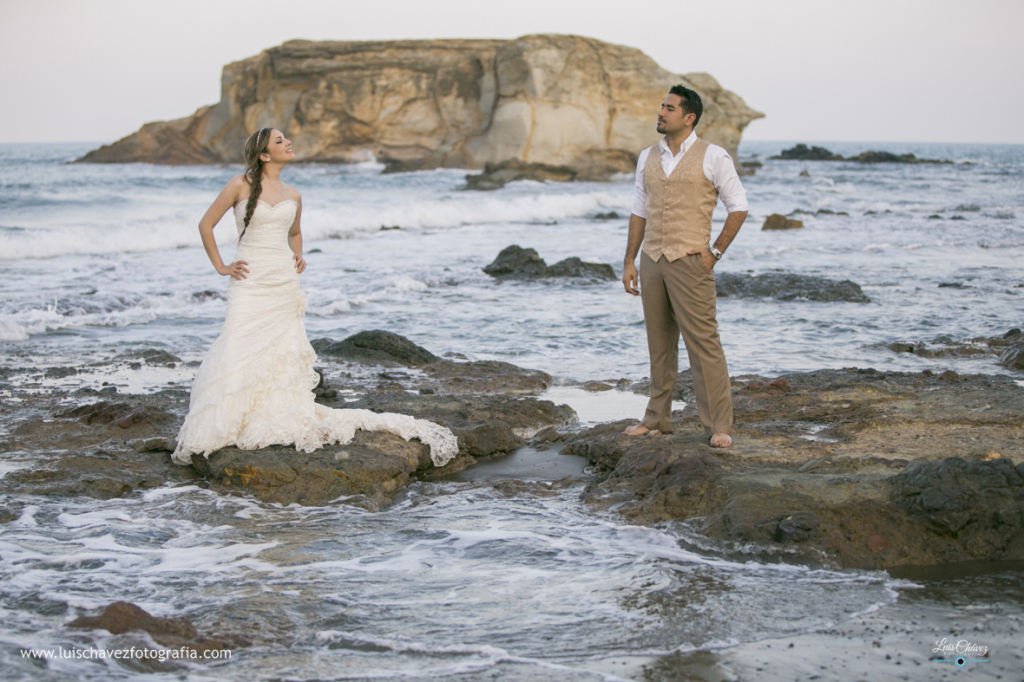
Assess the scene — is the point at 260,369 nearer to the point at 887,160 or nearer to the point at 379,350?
the point at 379,350

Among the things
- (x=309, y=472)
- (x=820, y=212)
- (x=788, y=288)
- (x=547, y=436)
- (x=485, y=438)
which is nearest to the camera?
(x=309, y=472)

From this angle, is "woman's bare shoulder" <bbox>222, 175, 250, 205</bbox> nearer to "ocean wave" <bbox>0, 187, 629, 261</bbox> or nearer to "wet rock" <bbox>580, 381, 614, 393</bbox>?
"wet rock" <bbox>580, 381, 614, 393</bbox>

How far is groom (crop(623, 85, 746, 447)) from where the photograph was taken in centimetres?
456

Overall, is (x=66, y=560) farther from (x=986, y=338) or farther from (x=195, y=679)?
(x=986, y=338)

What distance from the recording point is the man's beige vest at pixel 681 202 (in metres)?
4.57

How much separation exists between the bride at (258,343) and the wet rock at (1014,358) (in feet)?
19.2

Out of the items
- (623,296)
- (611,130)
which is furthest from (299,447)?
(611,130)

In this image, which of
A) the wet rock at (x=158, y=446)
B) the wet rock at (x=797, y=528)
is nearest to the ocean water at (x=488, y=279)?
the wet rock at (x=158, y=446)

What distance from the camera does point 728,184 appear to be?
4.51 metres

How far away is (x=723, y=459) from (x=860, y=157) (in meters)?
73.5

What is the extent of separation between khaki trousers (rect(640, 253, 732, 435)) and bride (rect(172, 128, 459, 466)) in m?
1.88

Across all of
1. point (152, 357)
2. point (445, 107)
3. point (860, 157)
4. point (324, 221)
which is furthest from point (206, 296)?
point (860, 157)

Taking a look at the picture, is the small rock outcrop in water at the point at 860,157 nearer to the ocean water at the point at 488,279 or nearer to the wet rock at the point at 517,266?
the ocean water at the point at 488,279

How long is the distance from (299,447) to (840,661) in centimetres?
310
